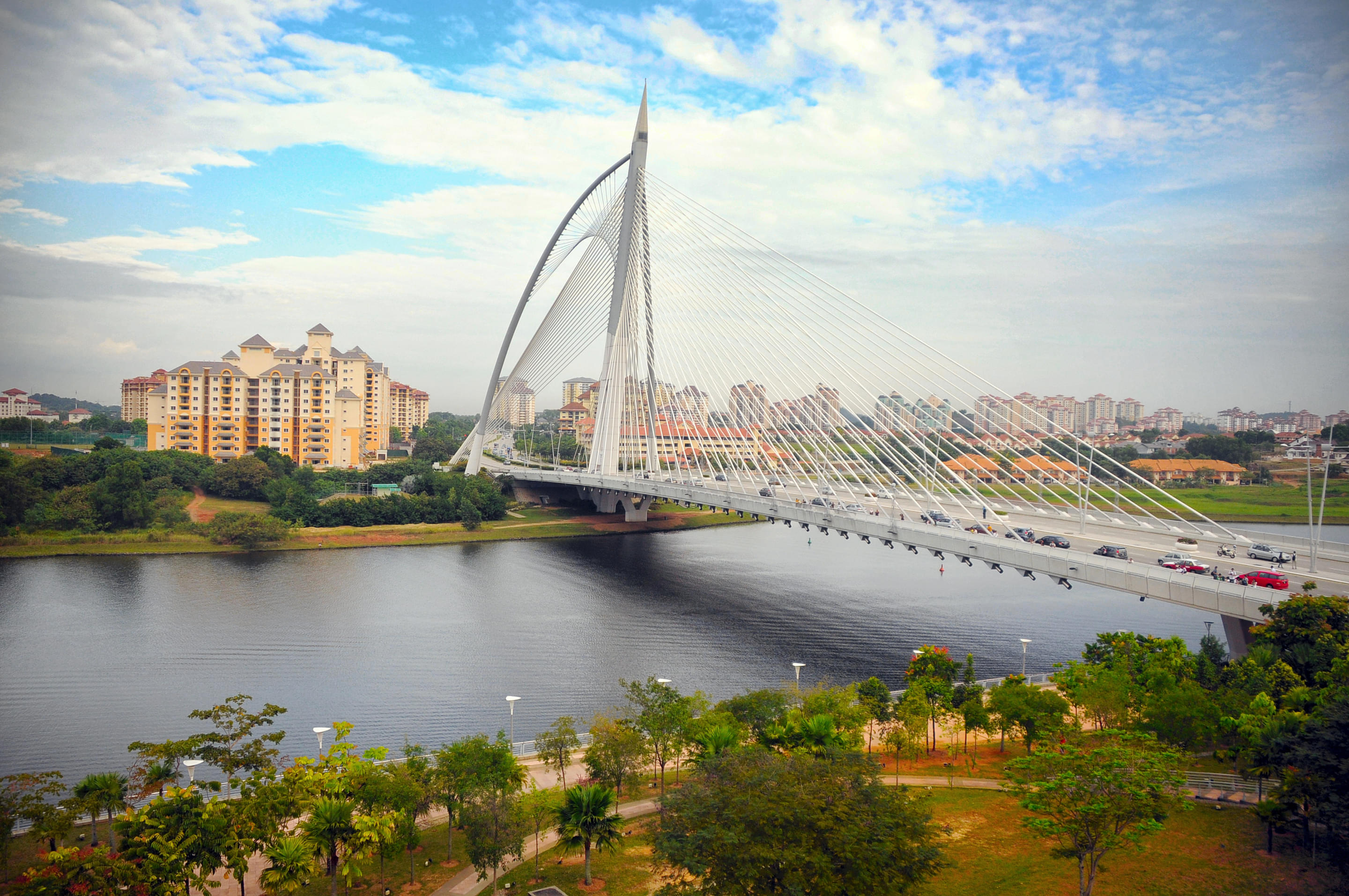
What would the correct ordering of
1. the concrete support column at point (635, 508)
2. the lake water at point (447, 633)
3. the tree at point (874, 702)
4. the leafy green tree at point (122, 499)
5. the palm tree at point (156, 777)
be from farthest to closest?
the concrete support column at point (635, 508) → the leafy green tree at point (122, 499) → the lake water at point (447, 633) → the tree at point (874, 702) → the palm tree at point (156, 777)

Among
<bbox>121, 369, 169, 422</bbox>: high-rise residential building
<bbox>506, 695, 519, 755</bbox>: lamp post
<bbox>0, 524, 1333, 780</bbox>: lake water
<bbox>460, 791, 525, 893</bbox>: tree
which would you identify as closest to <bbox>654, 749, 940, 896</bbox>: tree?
<bbox>460, 791, 525, 893</bbox>: tree

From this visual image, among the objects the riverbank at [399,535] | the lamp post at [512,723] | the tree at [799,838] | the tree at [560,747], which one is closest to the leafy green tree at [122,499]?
the riverbank at [399,535]

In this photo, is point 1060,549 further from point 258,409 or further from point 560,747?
point 258,409

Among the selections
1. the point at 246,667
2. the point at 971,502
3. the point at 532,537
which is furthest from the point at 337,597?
the point at 971,502

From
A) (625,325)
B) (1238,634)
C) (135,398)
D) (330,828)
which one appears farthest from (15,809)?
(135,398)

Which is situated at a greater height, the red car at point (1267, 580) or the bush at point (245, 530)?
the red car at point (1267, 580)

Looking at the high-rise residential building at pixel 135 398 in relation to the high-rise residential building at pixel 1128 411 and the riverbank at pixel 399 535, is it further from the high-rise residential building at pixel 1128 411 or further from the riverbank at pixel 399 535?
the high-rise residential building at pixel 1128 411
